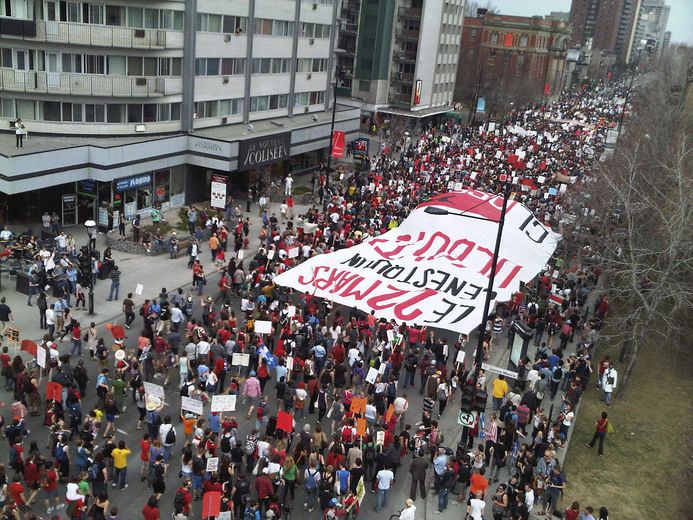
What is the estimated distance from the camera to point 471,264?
29.8 meters

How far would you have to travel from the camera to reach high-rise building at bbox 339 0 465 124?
80.1 metres

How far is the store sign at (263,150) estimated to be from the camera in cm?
4306

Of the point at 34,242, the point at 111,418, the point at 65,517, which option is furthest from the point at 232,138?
the point at 65,517

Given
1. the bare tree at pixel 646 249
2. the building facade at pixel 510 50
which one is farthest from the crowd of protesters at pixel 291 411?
the building facade at pixel 510 50

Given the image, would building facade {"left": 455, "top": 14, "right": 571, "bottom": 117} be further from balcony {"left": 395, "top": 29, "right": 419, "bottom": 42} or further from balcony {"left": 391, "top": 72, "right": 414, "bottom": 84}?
balcony {"left": 395, "top": 29, "right": 419, "bottom": 42}

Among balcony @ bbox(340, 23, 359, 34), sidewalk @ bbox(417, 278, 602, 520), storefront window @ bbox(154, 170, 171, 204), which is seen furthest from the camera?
balcony @ bbox(340, 23, 359, 34)

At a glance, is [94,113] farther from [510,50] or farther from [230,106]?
[510,50]

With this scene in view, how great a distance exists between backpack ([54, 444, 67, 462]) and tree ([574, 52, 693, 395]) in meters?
17.6

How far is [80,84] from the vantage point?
35812 mm

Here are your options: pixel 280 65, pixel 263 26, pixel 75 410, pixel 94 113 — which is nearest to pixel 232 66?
pixel 263 26

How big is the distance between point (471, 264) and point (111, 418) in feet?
54.3

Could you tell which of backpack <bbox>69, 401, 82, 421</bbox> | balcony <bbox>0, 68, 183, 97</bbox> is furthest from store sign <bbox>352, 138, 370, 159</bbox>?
backpack <bbox>69, 401, 82, 421</bbox>

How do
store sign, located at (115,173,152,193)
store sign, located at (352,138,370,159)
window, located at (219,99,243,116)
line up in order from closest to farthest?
store sign, located at (115,173,152,193) → window, located at (219,99,243,116) → store sign, located at (352,138,370,159)

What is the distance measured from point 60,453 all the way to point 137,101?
26383mm
